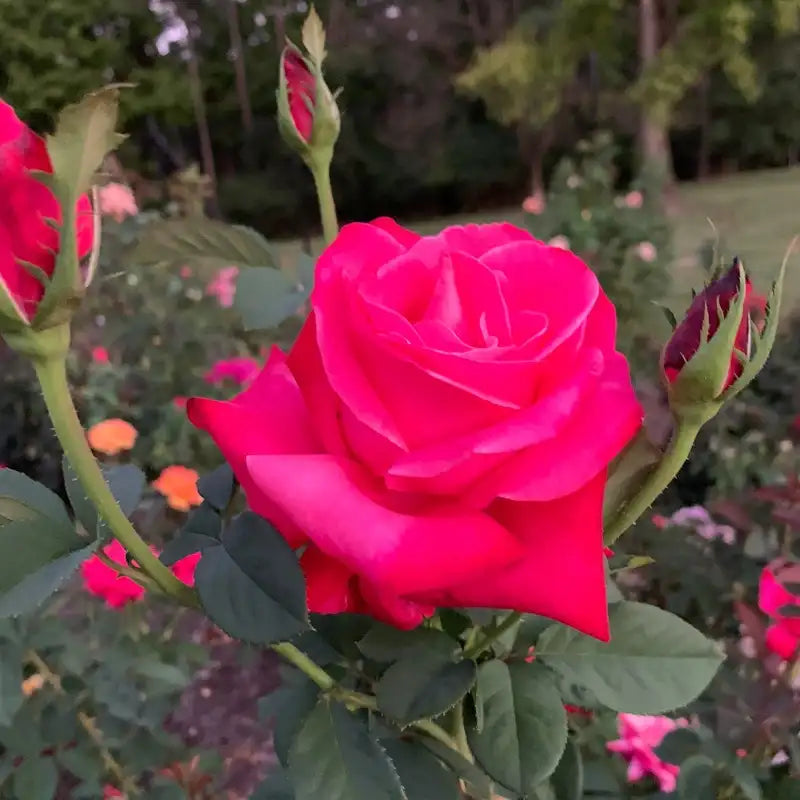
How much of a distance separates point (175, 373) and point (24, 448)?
42 centimetres

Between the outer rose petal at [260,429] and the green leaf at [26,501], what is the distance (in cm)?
6

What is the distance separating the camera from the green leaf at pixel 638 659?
1.01 ft

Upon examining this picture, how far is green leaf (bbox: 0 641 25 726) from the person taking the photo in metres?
0.63

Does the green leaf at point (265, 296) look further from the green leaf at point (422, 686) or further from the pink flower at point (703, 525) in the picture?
the pink flower at point (703, 525)

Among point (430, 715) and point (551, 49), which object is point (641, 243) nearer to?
point (430, 715)

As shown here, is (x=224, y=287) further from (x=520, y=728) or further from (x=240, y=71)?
(x=240, y=71)

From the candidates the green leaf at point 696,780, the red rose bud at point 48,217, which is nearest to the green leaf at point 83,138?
the red rose bud at point 48,217

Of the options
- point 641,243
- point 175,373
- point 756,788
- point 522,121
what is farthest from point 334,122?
point 522,121

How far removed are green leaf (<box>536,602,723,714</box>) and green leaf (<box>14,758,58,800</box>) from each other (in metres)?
0.57

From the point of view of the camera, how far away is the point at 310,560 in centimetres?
27

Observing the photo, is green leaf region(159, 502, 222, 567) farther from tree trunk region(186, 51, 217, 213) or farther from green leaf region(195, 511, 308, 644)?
tree trunk region(186, 51, 217, 213)

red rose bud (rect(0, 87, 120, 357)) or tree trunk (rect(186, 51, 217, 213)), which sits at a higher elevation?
red rose bud (rect(0, 87, 120, 357))

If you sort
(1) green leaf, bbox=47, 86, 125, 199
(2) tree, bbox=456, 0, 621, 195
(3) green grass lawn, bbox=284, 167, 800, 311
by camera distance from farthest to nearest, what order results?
1. (2) tree, bbox=456, 0, 621, 195
2. (3) green grass lawn, bbox=284, 167, 800, 311
3. (1) green leaf, bbox=47, 86, 125, 199

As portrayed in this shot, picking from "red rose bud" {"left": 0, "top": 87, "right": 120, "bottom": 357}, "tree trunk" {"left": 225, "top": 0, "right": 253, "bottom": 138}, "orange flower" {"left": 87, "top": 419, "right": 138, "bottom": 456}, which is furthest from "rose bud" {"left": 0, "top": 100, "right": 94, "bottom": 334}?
"tree trunk" {"left": 225, "top": 0, "right": 253, "bottom": 138}
